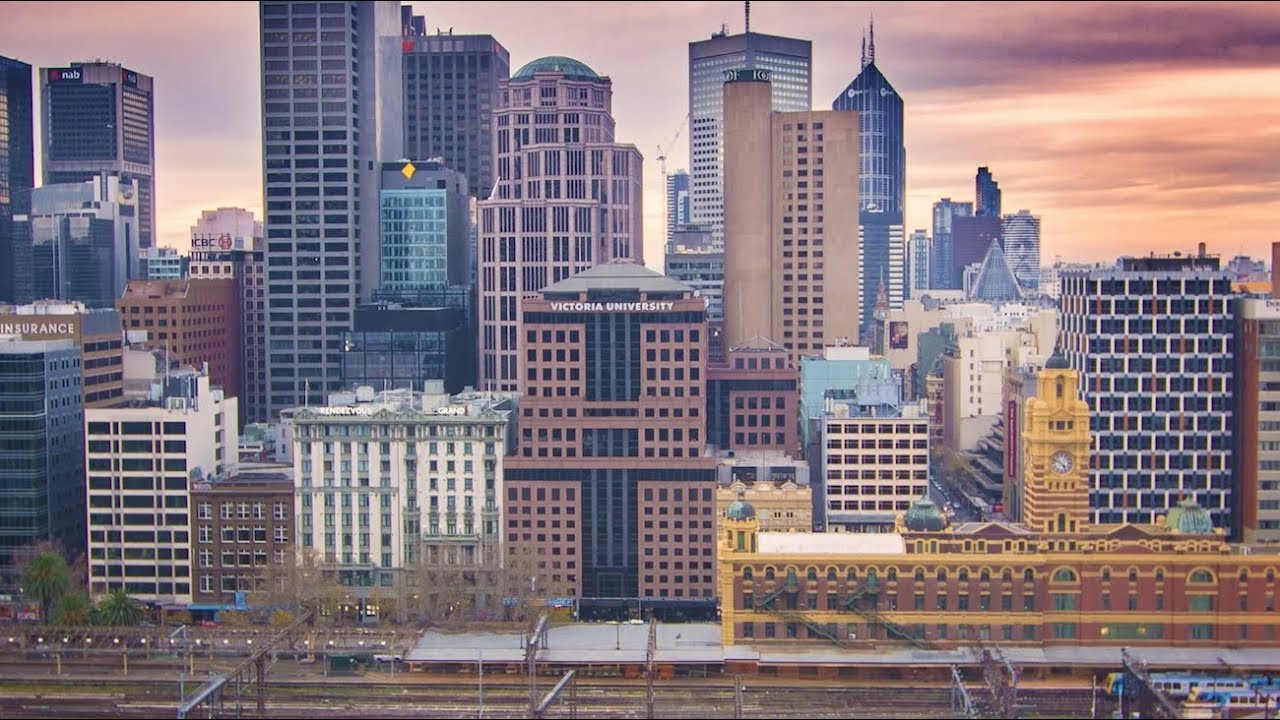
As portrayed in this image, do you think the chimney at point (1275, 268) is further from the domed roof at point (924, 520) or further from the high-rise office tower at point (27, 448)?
the high-rise office tower at point (27, 448)

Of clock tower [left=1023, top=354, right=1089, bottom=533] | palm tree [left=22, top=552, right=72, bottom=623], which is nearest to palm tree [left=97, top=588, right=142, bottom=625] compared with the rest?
palm tree [left=22, top=552, right=72, bottom=623]

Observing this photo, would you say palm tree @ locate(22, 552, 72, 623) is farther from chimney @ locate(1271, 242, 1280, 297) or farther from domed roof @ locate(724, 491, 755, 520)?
chimney @ locate(1271, 242, 1280, 297)

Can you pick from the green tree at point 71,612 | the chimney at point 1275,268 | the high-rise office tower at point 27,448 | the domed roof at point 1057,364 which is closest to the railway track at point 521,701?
the green tree at point 71,612

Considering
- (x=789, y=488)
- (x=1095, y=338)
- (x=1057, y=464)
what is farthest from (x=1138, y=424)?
(x=789, y=488)

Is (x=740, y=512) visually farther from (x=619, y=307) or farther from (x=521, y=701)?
A: (x=619, y=307)

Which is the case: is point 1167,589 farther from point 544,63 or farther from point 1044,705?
point 544,63

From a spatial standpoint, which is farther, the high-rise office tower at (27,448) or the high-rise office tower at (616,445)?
the high-rise office tower at (616,445)

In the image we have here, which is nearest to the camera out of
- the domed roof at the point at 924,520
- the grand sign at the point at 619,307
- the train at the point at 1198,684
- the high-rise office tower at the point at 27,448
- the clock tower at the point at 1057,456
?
the train at the point at 1198,684
